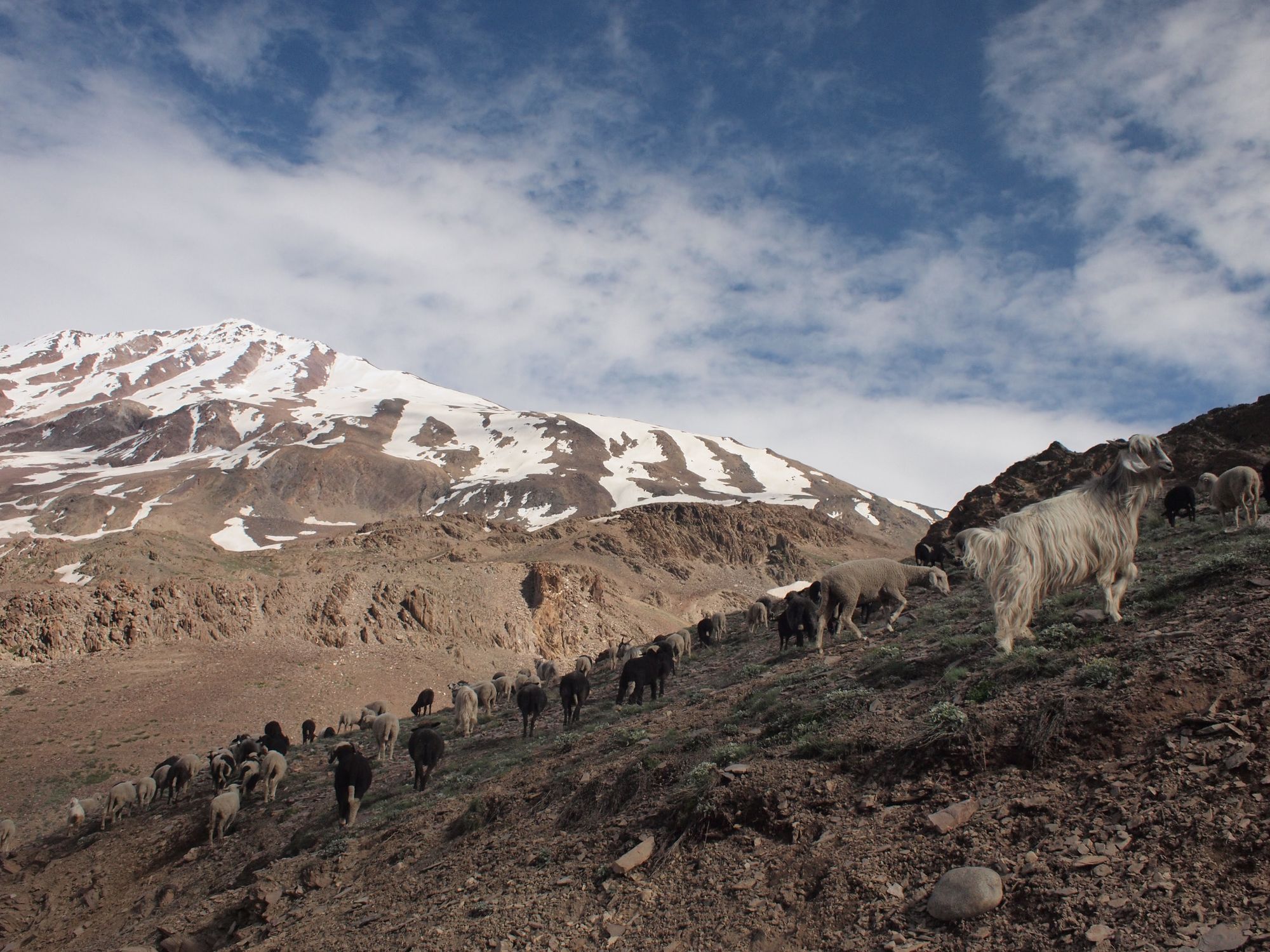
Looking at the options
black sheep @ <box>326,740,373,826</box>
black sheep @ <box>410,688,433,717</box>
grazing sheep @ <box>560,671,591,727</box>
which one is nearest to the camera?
black sheep @ <box>326,740,373,826</box>

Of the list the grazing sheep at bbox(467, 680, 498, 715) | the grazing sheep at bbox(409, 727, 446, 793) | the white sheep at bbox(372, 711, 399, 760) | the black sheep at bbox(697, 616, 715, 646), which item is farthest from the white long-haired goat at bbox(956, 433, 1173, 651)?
the black sheep at bbox(697, 616, 715, 646)

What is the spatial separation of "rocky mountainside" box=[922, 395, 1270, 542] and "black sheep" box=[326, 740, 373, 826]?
17.6 meters

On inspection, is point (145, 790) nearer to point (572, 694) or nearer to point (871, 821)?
point (572, 694)

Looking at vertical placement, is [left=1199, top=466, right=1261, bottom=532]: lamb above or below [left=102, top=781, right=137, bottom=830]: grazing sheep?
above

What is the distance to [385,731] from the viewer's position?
17.7 metres

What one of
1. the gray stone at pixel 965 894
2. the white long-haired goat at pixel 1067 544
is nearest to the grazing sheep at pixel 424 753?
the white long-haired goat at pixel 1067 544

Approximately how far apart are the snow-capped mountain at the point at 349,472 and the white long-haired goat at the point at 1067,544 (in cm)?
8767

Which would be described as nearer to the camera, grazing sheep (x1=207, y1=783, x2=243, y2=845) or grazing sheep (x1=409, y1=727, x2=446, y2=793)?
grazing sheep (x1=409, y1=727, x2=446, y2=793)

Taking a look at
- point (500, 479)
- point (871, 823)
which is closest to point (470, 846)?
point (871, 823)

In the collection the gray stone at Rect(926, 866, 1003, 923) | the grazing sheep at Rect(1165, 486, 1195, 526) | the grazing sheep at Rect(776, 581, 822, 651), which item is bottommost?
the gray stone at Rect(926, 866, 1003, 923)

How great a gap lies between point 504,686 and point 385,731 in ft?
28.9

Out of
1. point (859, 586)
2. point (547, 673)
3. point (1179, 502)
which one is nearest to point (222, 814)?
point (859, 586)

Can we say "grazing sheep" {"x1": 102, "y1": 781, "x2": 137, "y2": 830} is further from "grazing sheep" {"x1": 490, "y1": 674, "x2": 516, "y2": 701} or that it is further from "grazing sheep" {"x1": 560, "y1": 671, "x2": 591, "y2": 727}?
"grazing sheep" {"x1": 490, "y1": 674, "x2": 516, "y2": 701}

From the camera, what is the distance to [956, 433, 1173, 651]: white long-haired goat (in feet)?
25.8
